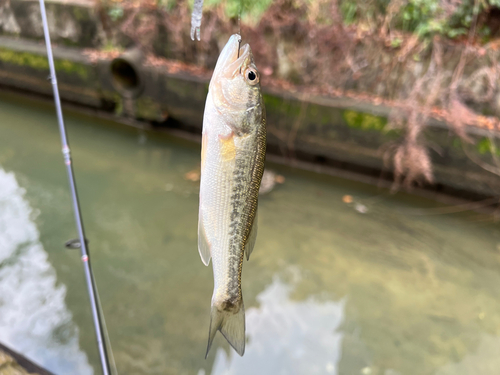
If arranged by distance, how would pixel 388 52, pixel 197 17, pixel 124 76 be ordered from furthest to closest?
pixel 124 76, pixel 388 52, pixel 197 17

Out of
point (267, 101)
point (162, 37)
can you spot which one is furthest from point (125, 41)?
point (267, 101)

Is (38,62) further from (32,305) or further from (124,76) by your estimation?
(32,305)

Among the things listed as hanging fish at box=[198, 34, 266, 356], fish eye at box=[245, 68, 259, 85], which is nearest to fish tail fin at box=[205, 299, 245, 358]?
hanging fish at box=[198, 34, 266, 356]

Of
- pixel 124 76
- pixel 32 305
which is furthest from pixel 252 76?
pixel 124 76

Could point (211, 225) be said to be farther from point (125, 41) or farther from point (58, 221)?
point (125, 41)

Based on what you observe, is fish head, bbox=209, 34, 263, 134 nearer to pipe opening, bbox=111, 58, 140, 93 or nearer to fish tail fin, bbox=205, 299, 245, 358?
fish tail fin, bbox=205, 299, 245, 358

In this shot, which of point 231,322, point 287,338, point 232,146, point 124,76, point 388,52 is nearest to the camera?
point 232,146

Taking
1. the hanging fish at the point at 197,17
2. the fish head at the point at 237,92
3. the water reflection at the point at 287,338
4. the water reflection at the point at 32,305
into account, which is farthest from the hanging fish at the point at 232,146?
the water reflection at the point at 32,305
